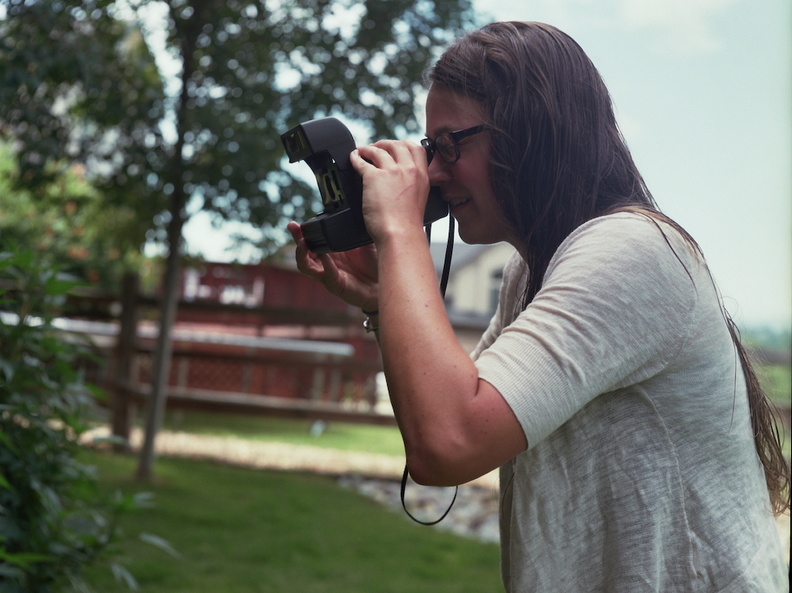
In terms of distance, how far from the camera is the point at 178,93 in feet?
16.0

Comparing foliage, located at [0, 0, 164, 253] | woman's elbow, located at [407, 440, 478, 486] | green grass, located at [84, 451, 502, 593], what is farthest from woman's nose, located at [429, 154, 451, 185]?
foliage, located at [0, 0, 164, 253]

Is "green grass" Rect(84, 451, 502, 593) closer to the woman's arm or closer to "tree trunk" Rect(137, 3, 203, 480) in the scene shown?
"tree trunk" Rect(137, 3, 203, 480)

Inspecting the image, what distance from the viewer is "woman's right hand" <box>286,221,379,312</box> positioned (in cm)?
149

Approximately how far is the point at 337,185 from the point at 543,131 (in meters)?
0.31

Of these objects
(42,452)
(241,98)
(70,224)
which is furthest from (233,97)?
(42,452)

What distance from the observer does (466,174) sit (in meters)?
Answer: 1.20

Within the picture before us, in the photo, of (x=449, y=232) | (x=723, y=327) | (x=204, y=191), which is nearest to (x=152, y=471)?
(x=204, y=191)

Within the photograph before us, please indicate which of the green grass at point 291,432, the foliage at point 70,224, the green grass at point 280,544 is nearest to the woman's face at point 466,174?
the green grass at point 280,544

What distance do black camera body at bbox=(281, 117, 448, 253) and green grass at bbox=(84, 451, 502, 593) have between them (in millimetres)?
2381

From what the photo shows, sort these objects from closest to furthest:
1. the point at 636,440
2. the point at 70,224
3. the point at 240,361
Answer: the point at 636,440
the point at 70,224
the point at 240,361

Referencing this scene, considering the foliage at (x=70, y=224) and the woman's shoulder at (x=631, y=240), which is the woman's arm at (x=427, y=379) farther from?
the foliage at (x=70, y=224)

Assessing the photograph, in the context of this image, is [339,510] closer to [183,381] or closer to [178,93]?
[178,93]

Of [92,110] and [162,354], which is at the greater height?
[92,110]

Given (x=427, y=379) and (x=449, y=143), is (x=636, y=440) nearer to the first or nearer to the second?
(x=427, y=379)
